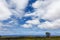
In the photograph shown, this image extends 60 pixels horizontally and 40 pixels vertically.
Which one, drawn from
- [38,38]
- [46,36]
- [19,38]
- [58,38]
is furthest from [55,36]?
[19,38]

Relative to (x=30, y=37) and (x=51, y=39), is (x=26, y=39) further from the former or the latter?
(x=51, y=39)

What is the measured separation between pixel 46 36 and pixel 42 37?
0.39 metres

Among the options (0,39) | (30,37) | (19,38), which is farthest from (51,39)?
(0,39)

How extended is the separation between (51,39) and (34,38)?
1.63 m

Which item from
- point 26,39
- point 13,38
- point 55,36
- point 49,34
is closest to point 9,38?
point 13,38

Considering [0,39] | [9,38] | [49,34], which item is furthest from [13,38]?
[49,34]

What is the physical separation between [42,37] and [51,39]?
2.95 feet

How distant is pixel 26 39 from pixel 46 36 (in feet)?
6.33

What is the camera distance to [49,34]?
9.29 meters

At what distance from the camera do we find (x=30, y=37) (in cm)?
944

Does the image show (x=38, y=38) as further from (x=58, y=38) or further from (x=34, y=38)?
(x=58, y=38)

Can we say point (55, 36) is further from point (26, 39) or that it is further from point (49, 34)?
point (26, 39)

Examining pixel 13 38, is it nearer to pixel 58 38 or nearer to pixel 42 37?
pixel 42 37

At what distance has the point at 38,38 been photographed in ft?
30.7
